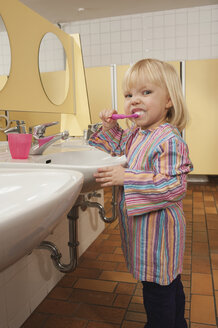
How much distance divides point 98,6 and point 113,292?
3643mm

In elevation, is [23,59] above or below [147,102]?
above

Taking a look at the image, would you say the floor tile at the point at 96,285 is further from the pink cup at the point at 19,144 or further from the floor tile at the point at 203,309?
the pink cup at the point at 19,144

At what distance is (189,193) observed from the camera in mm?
3314

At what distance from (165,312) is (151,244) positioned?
0.21m

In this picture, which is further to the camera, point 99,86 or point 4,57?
point 99,86

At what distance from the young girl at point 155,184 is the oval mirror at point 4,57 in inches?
32.4

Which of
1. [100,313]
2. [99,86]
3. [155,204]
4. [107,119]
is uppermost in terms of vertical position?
[99,86]

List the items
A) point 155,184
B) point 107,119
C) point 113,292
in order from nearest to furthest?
point 155,184
point 107,119
point 113,292

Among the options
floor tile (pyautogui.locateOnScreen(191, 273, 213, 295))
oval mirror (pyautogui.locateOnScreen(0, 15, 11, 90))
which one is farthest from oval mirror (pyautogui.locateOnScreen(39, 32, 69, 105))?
floor tile (pyautogui.locateOnScreen(191, 273, 213, 295))

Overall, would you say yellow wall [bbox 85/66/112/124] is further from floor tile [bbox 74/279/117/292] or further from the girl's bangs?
the girl's bangs

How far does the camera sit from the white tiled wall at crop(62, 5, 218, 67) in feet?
13.5

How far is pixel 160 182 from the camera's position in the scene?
2.64ft

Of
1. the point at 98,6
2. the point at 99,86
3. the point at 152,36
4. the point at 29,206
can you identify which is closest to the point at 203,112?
the point at 99,86

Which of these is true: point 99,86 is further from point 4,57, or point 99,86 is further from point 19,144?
point 19,144
